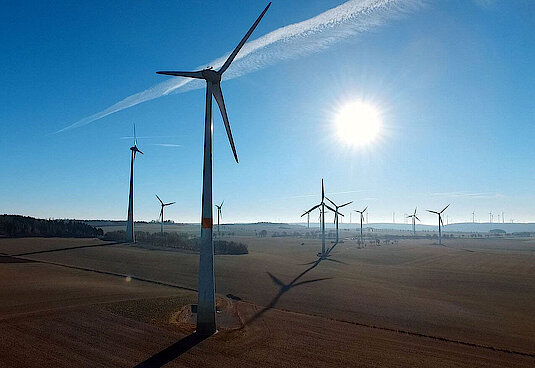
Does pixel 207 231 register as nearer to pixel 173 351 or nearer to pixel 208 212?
pixel 208 212

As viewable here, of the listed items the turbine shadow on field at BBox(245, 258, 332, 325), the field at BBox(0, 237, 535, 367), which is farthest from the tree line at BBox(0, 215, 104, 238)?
the turbine shadow on field at BBox(245, 258, 332, 325)

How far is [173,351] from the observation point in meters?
16.7

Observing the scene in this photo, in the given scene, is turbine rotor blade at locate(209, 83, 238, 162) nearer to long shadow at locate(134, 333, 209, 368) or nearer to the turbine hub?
the turbine hub

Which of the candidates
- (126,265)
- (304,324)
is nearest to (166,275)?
(126,265)

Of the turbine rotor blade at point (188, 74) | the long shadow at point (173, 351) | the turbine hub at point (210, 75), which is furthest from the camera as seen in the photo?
the turbine rotor blade at point (188, 74)

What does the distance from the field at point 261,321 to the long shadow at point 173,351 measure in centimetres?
8

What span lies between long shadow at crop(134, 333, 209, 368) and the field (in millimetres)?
82

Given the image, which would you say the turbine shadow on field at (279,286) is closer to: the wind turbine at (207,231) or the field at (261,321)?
the field at (261,321)

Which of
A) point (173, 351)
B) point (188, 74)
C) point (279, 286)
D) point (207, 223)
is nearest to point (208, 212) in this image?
point (207, 223)

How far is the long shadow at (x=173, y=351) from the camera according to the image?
598 inches

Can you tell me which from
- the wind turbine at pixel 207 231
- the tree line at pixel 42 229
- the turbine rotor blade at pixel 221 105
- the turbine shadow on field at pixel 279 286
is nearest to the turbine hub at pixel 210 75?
the wind turbine at pixel 207 231

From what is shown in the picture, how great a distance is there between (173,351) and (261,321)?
7356 millimetres

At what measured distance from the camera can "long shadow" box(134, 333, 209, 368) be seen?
15.2 metres

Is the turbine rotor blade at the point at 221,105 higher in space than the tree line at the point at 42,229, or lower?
higher
